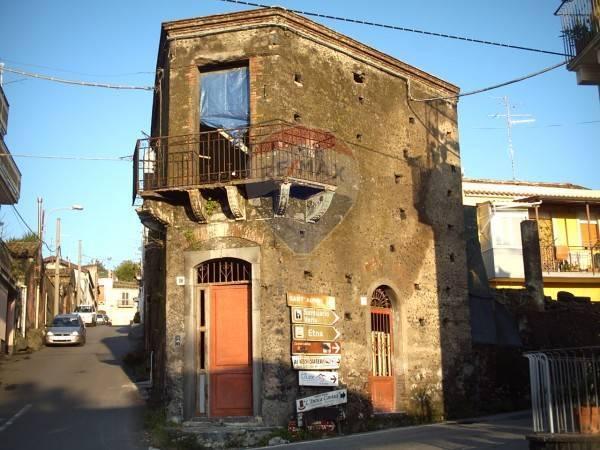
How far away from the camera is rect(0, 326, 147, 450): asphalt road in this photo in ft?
47.8

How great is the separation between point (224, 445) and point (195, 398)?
1491 millimetres

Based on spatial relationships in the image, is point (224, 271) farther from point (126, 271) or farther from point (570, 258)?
point (126, 271)

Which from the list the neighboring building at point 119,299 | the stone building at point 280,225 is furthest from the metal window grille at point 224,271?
the neighboring building at point 119,299

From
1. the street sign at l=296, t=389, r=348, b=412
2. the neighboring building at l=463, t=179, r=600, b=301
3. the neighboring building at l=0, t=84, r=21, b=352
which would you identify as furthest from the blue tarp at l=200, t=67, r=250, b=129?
the neighboring building at l=463, t=179, r=600, b=301

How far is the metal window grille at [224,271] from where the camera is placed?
16141 millimetres

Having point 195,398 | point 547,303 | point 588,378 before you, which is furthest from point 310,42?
point 547,303

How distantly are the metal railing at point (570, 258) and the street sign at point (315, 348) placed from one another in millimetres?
17322

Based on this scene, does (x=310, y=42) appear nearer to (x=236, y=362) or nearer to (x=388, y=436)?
(x=236, y=362)

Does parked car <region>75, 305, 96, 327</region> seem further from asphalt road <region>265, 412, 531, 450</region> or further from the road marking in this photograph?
asphalt road <region>265, 412, 531, 450</region>

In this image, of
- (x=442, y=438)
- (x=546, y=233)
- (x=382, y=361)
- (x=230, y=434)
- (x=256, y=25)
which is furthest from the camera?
(x=546, y=233)

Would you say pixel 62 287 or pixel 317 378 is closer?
pixel 317 378

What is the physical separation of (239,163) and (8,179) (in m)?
13.0

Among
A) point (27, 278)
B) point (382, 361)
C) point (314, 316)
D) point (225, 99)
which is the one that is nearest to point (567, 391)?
point (314, 316)

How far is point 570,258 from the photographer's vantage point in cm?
3167
